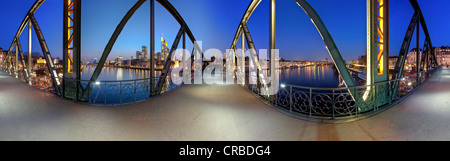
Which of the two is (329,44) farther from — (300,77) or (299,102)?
(300,77)

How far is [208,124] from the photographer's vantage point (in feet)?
13.1

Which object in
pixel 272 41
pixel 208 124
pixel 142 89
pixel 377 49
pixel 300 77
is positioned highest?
pixel 272 41

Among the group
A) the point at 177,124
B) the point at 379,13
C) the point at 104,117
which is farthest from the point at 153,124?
the point at 379,13

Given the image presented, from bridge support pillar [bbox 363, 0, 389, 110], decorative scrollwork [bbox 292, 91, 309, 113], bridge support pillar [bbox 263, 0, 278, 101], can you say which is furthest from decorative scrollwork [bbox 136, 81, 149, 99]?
bridge support pillar [bbox 363, 0, 389, 110]

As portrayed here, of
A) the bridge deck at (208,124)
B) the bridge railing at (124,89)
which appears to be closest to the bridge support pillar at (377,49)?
the bridge deck at (208,124)

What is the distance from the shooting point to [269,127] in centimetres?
371

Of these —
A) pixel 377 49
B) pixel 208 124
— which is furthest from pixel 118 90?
pixel 377 49

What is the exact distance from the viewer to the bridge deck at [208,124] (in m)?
3.27

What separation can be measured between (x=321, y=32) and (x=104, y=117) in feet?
19.1

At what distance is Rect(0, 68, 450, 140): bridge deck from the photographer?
3.27m

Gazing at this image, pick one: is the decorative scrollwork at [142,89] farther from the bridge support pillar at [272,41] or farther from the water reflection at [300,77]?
the water reflection at [300,77]

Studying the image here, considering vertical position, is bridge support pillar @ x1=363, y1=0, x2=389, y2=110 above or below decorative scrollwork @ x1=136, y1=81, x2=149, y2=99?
above

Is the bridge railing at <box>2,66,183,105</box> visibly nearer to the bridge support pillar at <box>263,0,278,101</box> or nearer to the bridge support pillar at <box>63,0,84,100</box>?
the bridge support pillar at <box>63,0,84,100</box>

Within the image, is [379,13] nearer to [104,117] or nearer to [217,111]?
[217,111]
